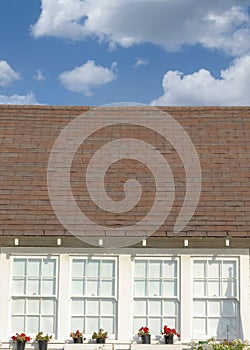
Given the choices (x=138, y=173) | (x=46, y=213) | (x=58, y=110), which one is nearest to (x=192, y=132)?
(x=138, y=173)

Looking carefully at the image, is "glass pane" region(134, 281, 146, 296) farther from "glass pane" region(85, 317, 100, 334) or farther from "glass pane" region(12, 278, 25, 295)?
"glass pane" region(12, 278, 25, 295)

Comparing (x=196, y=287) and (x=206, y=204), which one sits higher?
(x=206, y=204)

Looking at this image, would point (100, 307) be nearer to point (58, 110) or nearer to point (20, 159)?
point (20, 159)

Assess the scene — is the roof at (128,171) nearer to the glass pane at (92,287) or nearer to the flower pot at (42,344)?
the glass pane at (92,287)

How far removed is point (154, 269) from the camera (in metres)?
12.9

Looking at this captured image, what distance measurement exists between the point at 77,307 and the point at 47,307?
2.02 feet

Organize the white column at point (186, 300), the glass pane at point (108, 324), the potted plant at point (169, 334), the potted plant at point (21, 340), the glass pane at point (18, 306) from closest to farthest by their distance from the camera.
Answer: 1. the potted plant at point (21, 340)
2. the potted plant at point (169, 334)
3. the white column at point (186, 300)
4. the glass pane at point (108, 324)
5. the glass pane at point (18, 306)

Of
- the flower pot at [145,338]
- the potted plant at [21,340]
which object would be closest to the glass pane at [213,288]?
the flower pot at [145,338]

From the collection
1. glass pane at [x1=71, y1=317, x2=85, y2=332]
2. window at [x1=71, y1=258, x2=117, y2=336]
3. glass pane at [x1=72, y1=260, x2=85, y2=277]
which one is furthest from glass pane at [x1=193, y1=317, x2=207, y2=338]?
glass pane at [x1=72, y1=260, x2=85, y2=277]

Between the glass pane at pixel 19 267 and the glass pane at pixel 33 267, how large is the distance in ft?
0.36

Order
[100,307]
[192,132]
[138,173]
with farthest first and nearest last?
[192,132] → [138,173] → [100,307]

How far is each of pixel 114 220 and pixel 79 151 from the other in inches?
104

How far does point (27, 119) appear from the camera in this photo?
16188 mm

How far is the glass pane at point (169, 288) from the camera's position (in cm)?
1278
